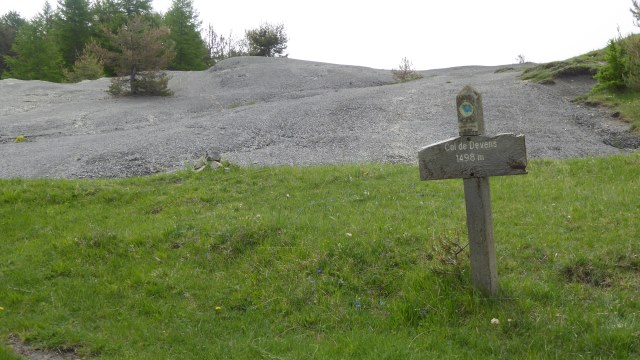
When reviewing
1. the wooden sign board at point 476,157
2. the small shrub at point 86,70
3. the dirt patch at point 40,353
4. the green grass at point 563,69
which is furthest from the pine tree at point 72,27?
the wooden sign board at point 476,157

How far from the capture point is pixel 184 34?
41.8m

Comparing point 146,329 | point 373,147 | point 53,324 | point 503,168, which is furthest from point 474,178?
point 373,147

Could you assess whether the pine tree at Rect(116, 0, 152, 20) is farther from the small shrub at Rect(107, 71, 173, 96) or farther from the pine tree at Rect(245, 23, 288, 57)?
the small shrub at Rect(107, 71, 173, 96)

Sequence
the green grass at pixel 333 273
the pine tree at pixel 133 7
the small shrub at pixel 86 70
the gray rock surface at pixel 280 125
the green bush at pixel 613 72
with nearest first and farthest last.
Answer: the green grass at pixel 333 273
the gray rock surface at pixel 280 125
the green bush at pixel 613 72
the small shrub at pixel 86 70
the pine tree at pixel 133 7

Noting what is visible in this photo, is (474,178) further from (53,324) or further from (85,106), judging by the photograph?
(85,106)

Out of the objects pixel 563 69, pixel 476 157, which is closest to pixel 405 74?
pixel 563 69

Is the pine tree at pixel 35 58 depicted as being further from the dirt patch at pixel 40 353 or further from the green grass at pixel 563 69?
the dirt patch at pixel 40 353

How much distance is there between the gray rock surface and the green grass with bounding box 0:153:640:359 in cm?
376

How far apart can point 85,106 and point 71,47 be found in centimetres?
2652

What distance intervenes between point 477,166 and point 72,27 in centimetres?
4646

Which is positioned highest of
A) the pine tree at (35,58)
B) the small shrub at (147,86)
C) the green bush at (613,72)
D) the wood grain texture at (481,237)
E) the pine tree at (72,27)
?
the pine tree at (72,27)

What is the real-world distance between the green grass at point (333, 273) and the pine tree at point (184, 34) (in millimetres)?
33936

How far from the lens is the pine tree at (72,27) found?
145ft

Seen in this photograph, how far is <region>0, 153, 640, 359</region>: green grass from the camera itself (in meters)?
4.57
